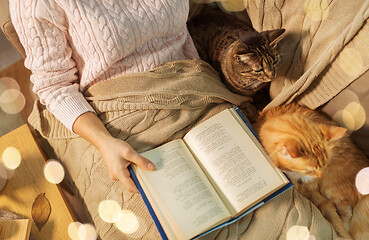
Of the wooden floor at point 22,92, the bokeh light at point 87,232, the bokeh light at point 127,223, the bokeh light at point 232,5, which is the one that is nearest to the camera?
the bokeh light at point 127,223

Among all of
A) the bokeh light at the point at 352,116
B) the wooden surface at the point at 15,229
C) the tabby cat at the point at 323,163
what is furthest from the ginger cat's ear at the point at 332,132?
the wooden surface at the point at 15,229

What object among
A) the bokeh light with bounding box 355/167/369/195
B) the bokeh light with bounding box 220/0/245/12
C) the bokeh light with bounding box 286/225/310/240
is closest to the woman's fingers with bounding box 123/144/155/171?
the bokeh light with bounding box 286/225/310/240

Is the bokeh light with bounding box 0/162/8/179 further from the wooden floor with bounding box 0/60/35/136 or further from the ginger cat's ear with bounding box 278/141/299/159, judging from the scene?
the ginger cat's ear with bounding box 278/141/299/159

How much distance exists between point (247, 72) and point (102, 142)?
660 mm

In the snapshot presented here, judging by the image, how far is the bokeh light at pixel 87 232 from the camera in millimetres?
956

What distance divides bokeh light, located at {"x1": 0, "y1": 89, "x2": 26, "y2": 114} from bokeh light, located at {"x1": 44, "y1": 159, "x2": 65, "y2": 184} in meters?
0.87

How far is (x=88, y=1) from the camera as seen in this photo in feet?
2.61

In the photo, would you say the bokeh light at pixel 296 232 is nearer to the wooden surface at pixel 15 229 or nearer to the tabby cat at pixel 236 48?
the tabby cat at pixel 236 48

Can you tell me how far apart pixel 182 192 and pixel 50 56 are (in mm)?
604

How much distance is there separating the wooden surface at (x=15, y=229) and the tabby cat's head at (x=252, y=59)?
0.94 meters

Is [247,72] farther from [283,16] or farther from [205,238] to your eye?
[205,238]

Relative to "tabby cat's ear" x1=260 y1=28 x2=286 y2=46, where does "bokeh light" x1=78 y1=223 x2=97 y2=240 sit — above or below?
below

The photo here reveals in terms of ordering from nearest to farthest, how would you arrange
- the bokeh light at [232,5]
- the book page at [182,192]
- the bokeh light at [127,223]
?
the book page at [182,192] < the bokeh light at [127,223] < the bokeh light at [232,5]

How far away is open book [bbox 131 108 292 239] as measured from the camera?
2.46ft
